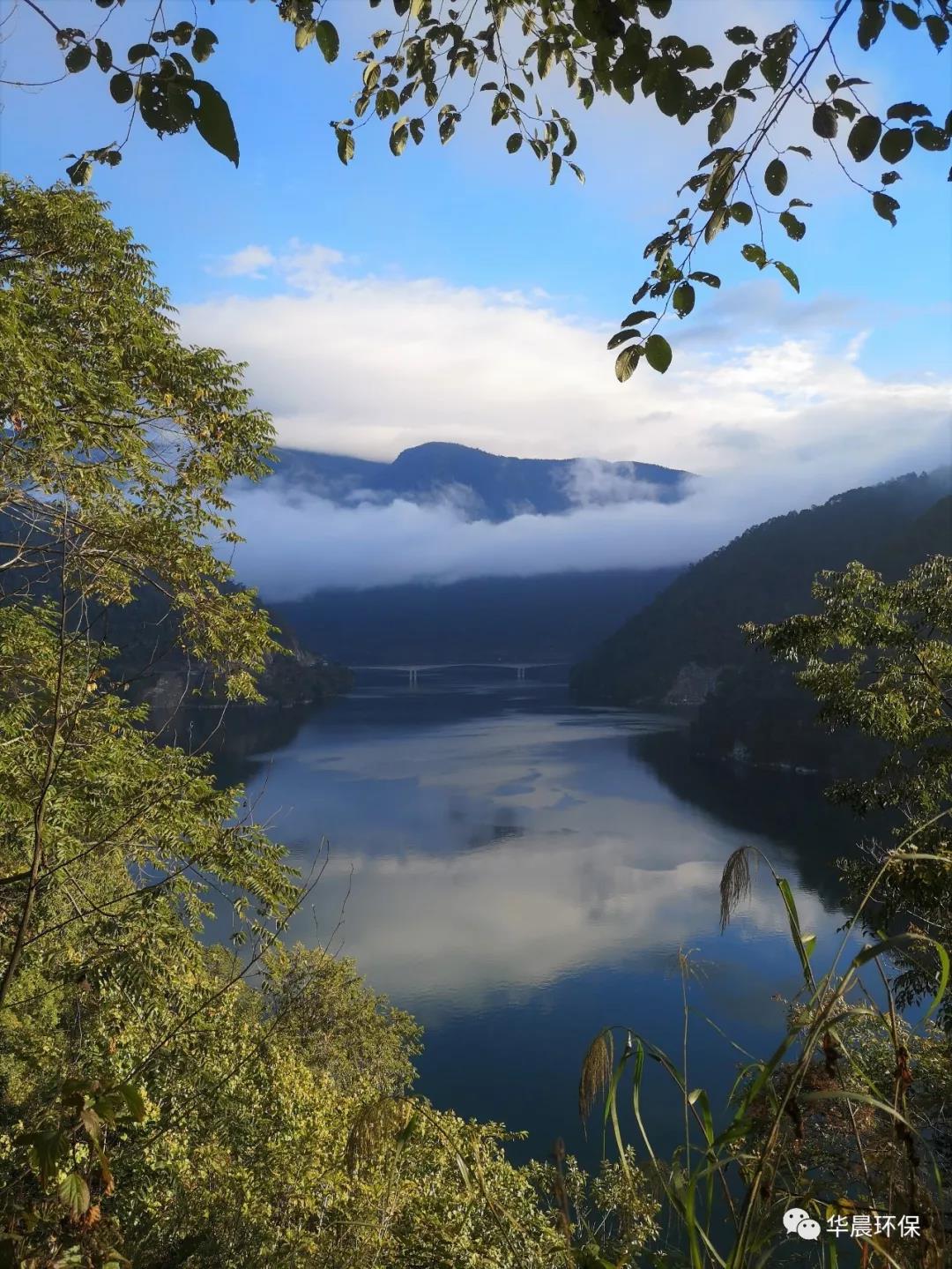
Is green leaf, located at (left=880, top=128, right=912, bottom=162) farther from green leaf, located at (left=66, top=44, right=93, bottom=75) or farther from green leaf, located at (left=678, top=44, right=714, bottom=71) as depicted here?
green leaf, located at (left=66, top=44, right=93, bottom=75)

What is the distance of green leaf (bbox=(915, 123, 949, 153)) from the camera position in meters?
1.13

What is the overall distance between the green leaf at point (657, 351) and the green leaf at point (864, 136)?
14.8 inches

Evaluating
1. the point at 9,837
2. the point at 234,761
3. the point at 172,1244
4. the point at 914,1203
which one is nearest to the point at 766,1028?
the point at 172,1244

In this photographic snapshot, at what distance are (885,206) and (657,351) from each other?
46 centimetres

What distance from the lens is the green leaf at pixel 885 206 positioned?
1.25m

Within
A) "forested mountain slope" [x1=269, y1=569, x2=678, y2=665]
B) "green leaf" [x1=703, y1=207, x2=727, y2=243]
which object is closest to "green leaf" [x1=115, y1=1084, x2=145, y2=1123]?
"green leaf" [x1=703, y1=207, x2=727, y2=243]

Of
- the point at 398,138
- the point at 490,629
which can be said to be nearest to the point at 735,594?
the point at 398,138

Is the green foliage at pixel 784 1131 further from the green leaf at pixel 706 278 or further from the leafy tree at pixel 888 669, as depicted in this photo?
the leafy tree at pixel 888 669

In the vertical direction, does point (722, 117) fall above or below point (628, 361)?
above

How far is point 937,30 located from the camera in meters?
1.14

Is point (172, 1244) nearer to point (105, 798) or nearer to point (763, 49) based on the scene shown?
point (105, 798)

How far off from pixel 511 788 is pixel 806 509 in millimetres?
63064

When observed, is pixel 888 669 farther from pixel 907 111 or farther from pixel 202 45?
pixel 202 45

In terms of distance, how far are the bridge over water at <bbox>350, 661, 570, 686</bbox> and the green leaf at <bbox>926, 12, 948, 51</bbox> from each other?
12786 centimetres
